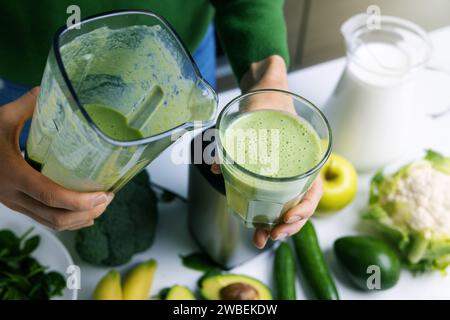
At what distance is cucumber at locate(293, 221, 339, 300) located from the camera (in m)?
0.90

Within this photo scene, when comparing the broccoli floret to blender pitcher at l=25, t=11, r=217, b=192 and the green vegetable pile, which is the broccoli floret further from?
blender pitcher at l=25, t=11, r=217, b=192

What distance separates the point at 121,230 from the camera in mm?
903

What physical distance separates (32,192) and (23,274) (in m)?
0.29

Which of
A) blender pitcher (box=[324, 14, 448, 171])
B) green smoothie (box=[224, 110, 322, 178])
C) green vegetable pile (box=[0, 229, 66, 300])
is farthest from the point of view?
blender pitcher (box=[324, 14, 448, 171])

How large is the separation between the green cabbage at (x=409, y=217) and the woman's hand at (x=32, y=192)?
21.7 inches

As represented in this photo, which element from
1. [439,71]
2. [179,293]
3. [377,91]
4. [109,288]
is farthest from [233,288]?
[439,71]

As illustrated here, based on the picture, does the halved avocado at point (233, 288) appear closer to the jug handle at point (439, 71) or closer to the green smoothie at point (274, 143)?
the green smoothie at point (274, 143)

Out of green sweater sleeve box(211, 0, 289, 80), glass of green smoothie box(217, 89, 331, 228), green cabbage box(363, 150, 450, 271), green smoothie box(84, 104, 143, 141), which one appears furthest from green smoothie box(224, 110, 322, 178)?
green cabbage box(363, 150, 450, 271)

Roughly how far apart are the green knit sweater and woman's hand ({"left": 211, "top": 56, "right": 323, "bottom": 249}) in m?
0.03

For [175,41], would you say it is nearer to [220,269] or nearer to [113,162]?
[113,162]

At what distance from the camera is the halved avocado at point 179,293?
88 centimetres

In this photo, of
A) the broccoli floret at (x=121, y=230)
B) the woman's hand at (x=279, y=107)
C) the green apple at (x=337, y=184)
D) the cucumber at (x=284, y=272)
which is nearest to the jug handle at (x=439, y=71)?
the green apple at (x=337, y=184)

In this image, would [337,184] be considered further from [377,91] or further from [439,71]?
[439,71]
